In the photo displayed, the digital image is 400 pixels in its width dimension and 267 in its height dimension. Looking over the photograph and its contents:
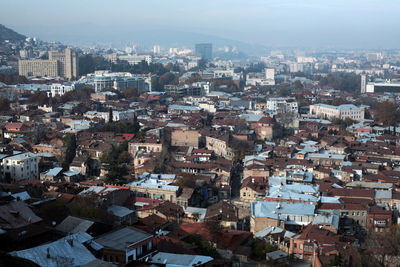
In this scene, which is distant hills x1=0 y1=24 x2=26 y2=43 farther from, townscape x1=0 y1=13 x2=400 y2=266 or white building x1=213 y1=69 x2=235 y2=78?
townscape x1=0 y1=13 x2=400 y2=266

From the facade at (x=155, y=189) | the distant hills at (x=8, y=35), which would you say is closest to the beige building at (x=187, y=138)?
the facade at (x=155, y=189)

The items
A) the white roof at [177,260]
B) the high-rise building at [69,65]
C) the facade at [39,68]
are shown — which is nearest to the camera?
the white roof at [177,260]

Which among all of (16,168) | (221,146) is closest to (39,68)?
(221,146)

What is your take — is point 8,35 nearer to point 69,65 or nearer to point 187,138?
point 69,65

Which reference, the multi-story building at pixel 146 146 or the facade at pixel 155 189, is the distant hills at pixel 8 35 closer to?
the multi-story building at pixel 146 146

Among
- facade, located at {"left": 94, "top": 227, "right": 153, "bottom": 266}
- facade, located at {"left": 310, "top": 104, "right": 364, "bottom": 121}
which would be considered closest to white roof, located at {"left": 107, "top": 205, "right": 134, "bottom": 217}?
facade, located at {"left": 94, "top": 227, "right": 153, "bottom": 266}

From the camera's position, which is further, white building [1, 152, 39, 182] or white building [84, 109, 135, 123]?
white building [84, 109, 135, 123]
